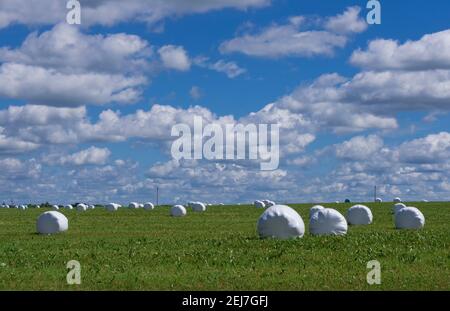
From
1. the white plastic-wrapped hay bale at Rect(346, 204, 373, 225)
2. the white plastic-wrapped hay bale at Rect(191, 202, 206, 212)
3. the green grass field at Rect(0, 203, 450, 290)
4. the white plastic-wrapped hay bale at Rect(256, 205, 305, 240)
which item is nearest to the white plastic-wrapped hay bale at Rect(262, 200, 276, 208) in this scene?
the white plastic-wrapped hay bale at Rect(191, 202, 206, 212)

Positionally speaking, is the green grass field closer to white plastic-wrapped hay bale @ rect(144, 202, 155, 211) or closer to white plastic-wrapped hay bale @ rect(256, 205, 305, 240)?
white plastic-wrapped hay bale @ rect(256, 205, 305, 240)

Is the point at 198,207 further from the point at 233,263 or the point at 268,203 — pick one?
the point at 233,263

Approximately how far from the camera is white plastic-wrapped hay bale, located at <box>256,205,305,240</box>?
113 ft

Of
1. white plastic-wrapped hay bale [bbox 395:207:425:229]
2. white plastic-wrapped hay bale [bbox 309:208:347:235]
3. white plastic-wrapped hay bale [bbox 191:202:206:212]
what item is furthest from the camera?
white plastic-wrapped hay bale [bbox 191:202:206:212]

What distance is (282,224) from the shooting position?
34406mm

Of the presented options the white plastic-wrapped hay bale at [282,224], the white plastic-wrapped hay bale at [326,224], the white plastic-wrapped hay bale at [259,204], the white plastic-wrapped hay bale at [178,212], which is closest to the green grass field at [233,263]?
the white plastic-wrapped hay bale at [282,224]

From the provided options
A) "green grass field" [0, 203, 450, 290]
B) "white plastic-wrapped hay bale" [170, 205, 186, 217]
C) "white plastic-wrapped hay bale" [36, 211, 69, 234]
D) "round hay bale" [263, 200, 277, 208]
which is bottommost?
"green grass field" [0, 203, 450, 290]

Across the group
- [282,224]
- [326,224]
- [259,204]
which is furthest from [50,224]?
[259,204]

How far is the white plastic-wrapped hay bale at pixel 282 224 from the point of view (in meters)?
34.4

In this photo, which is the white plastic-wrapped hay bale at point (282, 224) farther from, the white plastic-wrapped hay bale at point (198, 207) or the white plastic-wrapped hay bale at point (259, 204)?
the white plastic-wrapped hay bale at point (259, 204)

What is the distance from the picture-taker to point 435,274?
2348 centimetres

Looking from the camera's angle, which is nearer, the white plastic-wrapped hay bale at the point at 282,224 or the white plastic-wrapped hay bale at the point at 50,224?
the white plastic-wrapped hay bale at the point at 282,224
